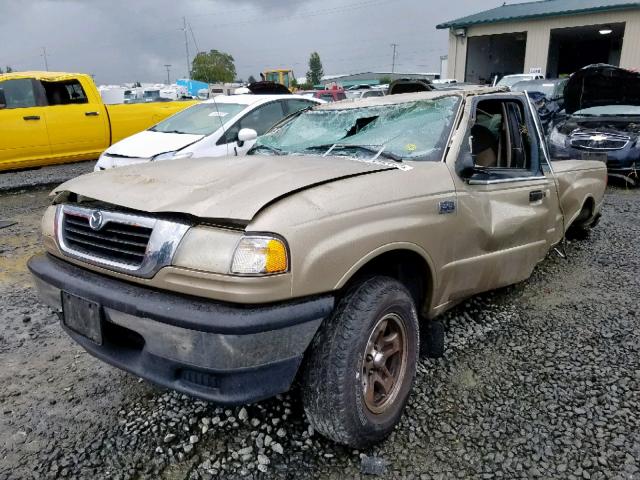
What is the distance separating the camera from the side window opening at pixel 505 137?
370 cm

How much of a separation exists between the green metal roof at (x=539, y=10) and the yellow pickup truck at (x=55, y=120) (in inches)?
872

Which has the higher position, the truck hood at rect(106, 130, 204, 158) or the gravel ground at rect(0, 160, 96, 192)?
the truck hood at rect(106, 130, 204, 158)

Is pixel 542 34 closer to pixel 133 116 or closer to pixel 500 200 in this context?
pixel 133 116

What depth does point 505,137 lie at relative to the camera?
12.4 feet

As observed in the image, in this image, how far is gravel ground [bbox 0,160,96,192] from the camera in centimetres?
892

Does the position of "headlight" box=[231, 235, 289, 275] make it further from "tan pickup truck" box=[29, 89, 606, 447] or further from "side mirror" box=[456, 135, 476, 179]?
"side mirror" box=[456, 135, 476, 179]

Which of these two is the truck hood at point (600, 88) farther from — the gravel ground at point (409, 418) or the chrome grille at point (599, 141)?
the gravel ground at point (409, 418)

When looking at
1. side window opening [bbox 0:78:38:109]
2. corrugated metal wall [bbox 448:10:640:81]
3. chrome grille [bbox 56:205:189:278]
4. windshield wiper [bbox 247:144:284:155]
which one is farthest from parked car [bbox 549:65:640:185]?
corrugated metal wall [bbox 448:10:640:81]

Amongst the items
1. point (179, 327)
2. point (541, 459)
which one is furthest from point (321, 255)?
point (541, 459)

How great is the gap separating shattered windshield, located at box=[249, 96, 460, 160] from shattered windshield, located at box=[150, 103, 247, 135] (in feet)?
12.6

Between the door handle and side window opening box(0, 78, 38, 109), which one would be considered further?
side window opening box(0, 78, 38, 109)

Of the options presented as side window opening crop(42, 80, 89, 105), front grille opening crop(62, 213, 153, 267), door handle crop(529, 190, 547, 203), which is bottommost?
door handle crop(529, 190, 547, 203)

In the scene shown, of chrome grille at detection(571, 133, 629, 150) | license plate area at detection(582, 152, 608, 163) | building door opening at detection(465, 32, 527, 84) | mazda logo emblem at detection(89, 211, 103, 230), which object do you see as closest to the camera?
mazda logo emblem at detection(89, 211, 103, 230)

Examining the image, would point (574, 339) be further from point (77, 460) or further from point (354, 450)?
point (77, 460)
